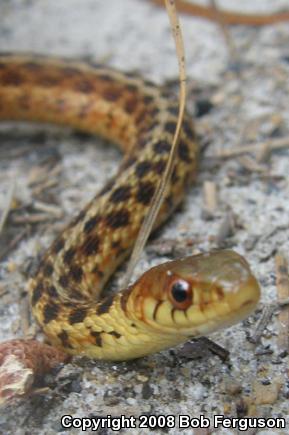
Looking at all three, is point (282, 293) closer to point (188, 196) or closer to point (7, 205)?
point (188, 196)

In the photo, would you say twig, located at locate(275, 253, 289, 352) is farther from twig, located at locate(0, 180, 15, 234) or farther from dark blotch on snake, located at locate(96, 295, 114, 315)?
twig, located at locate(0, 180, 15, 234)

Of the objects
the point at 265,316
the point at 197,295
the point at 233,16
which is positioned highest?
the point at 233,16

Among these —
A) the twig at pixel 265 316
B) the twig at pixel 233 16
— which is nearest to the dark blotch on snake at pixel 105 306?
the twig at pixel 265 316

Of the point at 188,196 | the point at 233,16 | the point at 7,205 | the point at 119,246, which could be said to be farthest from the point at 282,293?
the point at 233,16

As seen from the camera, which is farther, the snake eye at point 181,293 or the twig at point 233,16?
the twig at point 233,16

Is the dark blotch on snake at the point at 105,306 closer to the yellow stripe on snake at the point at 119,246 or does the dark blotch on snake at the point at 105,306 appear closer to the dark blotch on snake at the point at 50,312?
the yellow stripe on snake at the point at 119,246

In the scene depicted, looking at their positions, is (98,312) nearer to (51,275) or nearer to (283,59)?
(51,275)
